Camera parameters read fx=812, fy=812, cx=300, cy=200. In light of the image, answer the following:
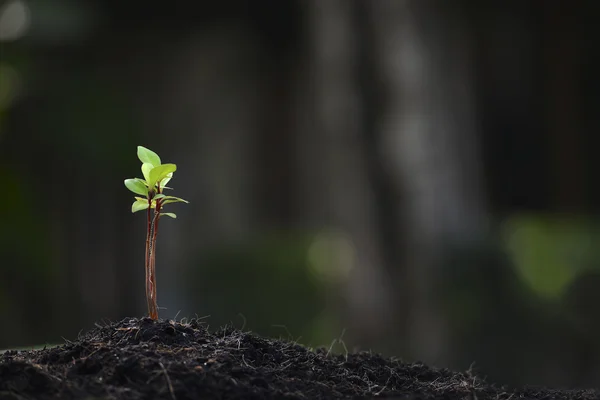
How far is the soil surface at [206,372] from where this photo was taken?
1590 millimetres

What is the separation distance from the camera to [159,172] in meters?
2.00

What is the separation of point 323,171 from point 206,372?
331 inches

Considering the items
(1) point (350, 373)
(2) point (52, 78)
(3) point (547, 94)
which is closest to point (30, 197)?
(2) point (52, 78)

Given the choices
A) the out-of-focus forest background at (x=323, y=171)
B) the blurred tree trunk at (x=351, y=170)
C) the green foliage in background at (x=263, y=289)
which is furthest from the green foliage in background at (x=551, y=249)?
the green foliage in background at (x=263, y=289)

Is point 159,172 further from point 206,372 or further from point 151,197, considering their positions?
point 206,372

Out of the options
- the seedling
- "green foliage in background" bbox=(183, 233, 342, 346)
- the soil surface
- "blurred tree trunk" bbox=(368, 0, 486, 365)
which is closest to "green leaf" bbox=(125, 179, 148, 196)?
the seedling

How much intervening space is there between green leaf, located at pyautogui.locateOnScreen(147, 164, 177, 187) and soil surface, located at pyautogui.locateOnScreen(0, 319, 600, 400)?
1.15ft

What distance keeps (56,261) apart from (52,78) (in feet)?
6.70

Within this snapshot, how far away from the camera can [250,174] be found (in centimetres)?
1096

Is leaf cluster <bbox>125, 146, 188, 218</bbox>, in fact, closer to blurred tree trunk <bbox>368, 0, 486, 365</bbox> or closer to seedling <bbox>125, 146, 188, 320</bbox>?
seedling <bbox>125, 146, 188, 320</bbox>

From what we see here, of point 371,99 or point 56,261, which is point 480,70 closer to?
point 371,99

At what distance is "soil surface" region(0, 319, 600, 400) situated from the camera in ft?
5.22

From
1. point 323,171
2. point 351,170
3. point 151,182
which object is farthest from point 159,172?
point 323,171

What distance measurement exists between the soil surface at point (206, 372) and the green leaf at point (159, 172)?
35cm
